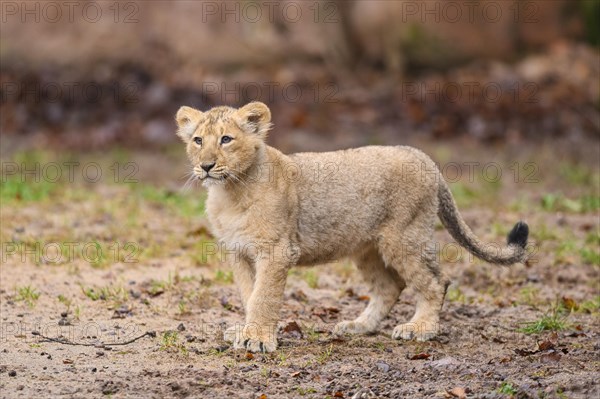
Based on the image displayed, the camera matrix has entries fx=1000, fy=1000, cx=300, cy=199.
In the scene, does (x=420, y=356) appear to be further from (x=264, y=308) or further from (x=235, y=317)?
(x=235, y=317)

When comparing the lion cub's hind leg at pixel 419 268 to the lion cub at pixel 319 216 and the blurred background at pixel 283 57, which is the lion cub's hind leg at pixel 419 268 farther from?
the blurred background at pixel 283 57

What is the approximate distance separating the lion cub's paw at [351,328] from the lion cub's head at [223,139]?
4.78 feet

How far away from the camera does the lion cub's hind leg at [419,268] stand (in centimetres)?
770

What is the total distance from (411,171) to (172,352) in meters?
2.38

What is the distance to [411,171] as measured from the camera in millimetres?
→ 7891

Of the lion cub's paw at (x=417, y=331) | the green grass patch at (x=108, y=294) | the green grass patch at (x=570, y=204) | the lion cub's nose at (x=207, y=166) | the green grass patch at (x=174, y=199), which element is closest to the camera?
the lion cub's nose at (x=207, y=166)

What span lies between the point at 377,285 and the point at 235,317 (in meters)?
1.17

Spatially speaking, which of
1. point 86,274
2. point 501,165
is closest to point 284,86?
point 501,165

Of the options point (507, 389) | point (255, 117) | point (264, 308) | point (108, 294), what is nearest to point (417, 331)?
point (264, 308)

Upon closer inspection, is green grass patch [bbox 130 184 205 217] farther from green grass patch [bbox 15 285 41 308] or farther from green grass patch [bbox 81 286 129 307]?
green grass patch [bbox 15 285 41 308]

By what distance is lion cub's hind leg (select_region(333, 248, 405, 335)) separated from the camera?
7965 mm

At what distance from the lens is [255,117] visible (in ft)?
24.1

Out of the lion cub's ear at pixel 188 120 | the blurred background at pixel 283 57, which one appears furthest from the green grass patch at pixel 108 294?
the blurred background at pixel 283 57

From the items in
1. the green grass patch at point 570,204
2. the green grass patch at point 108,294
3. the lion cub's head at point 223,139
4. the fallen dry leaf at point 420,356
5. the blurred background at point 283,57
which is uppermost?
the blurred background at point 283,57
